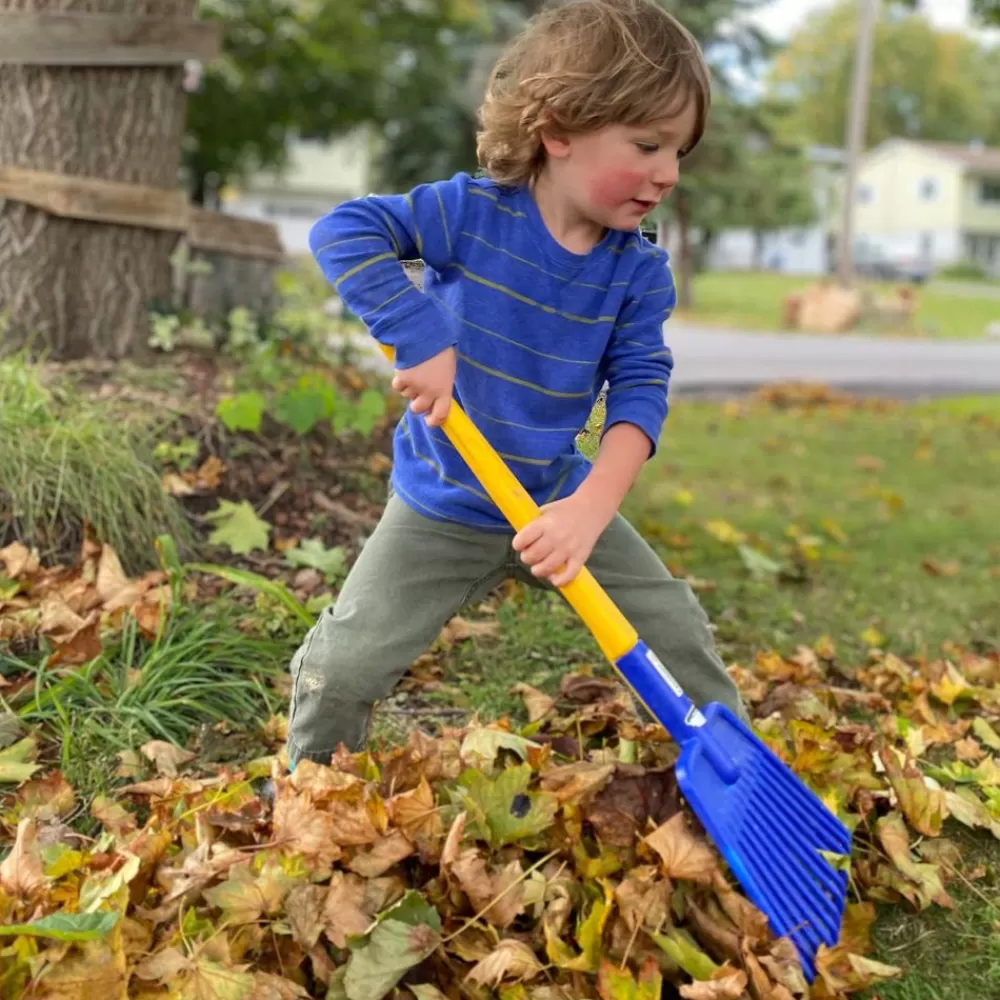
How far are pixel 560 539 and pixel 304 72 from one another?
14285 mm

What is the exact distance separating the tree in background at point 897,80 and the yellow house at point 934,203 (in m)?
5.27

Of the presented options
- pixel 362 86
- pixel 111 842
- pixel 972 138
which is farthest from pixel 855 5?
pixel 111 842

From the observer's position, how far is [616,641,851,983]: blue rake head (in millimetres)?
1712

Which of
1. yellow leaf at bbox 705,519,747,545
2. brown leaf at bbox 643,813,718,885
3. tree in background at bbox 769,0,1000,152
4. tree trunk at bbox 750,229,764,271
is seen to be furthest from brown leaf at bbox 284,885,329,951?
tree in background at bbox 769,0,1000,152

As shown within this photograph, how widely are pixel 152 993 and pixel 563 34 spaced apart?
1505 millimetres

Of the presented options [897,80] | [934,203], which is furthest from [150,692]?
[897,80]

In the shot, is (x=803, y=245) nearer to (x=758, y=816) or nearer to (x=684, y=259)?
(x=684, y=259)

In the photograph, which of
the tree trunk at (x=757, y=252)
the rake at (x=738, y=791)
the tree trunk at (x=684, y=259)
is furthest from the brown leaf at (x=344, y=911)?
the tree trunk at (x=757, y=252)

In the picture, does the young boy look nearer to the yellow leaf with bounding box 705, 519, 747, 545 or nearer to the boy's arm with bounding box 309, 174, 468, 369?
the boy's arm with bounding box 309, 174, 468, 369

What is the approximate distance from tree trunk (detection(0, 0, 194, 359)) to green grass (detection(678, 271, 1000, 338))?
53.3 ft

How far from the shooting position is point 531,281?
1913 millimetres

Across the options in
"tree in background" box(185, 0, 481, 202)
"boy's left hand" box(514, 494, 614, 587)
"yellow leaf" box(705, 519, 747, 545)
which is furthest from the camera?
"tree in background" box(185, 0, 481, 202)

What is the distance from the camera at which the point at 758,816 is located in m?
1.77

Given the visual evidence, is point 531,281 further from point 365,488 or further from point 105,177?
point 105,177
